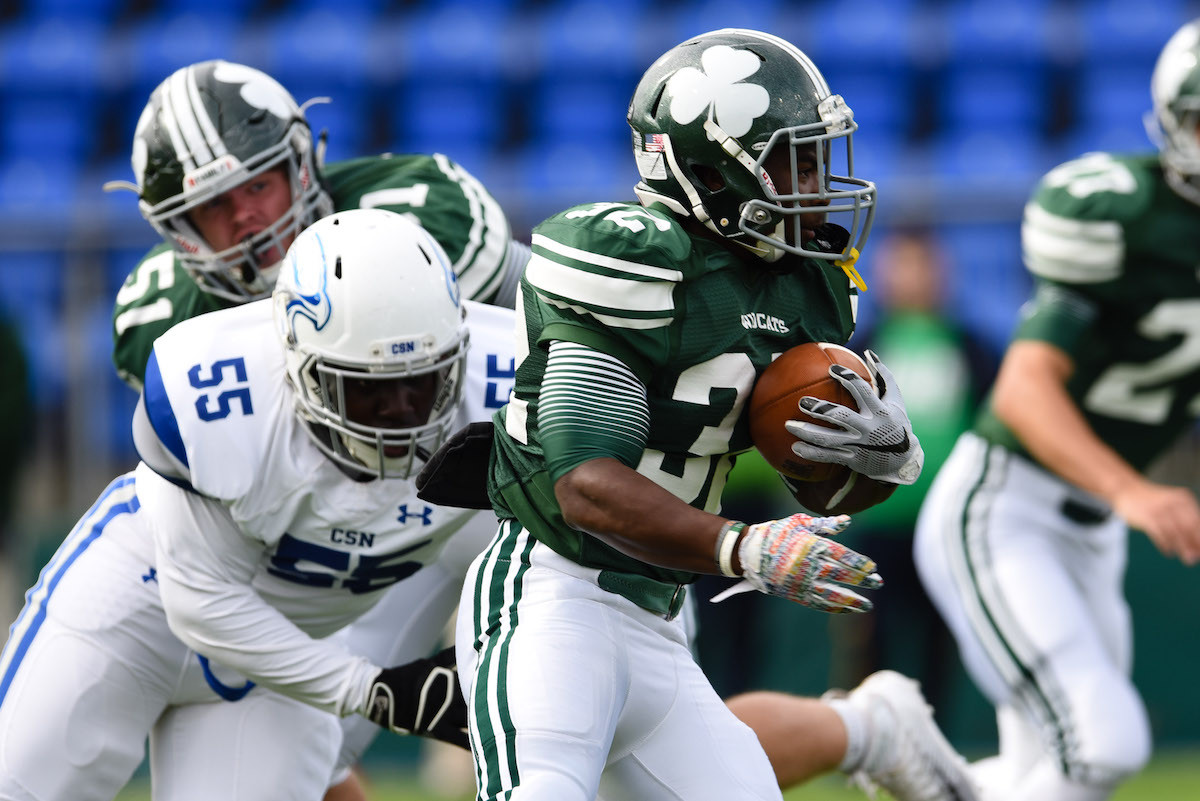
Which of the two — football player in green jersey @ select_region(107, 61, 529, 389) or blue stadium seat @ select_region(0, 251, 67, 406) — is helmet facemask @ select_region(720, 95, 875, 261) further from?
blue stadium seat @ select_region(0, 251, 67, 406)

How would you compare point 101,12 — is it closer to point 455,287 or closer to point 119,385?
point 119,385

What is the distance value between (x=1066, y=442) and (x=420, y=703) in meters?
1.99

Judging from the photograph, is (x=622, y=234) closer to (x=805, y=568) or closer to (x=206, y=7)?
(x=805, y=568)

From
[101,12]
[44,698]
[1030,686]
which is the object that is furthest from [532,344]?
[101,12]

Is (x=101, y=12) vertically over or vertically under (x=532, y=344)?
under

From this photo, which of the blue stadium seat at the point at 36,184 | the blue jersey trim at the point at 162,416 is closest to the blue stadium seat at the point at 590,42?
the blue stadium seat at the point at 36,184

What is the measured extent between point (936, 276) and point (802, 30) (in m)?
3.33

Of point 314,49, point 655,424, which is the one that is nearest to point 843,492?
point 655,424

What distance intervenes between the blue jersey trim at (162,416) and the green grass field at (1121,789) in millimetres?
3115

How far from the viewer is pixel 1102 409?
4.77 m

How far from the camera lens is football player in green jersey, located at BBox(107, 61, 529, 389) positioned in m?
4.15

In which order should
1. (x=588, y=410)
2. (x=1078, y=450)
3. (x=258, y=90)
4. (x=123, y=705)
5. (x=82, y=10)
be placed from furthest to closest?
(x=82, y=10) → (x=1078, y=450) → (x=258, y=90) → (x=123, y=705) → (x=588, y=410)

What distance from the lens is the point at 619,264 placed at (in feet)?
8.85

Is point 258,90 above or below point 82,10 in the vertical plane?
above
